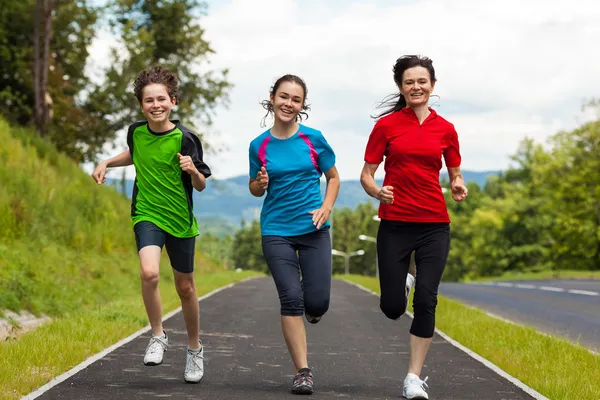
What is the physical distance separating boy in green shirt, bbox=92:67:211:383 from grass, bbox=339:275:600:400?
9.15 feet

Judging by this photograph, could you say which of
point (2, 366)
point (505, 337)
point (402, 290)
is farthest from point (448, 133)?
point (505, 337)

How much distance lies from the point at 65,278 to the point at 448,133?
A: 11482 mm

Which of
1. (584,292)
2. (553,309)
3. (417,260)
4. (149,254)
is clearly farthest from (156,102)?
(584,292)

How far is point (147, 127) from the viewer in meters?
7.20

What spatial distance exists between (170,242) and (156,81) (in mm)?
1139

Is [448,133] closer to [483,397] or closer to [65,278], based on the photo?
[483,397]

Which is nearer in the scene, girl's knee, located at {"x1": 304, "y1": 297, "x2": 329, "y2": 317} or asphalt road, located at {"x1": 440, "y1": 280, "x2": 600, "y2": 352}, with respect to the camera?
girl's knee, located at {"x1": 304, "y1": 297, "x2": 329, "y2": 317}

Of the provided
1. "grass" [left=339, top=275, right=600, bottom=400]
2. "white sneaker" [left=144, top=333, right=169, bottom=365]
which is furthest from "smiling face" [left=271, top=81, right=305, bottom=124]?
"grass" [left=339, top=275, right=600, bottom=400]

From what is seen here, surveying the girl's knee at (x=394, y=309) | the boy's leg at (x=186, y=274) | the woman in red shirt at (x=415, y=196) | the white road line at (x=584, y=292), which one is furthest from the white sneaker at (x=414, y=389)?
the white road line at (x=584, y=292)

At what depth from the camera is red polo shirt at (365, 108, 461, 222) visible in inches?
264

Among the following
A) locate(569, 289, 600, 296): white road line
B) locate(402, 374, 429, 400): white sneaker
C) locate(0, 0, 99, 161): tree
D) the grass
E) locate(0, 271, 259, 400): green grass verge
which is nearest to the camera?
locate(402, 374, 429, 400): white sneaker

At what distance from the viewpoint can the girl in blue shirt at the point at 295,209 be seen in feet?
22.3

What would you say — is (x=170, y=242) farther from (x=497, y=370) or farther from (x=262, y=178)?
(x=497, y=370)

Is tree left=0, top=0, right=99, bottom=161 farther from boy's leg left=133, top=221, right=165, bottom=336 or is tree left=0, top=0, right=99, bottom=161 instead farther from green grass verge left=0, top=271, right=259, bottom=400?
boy's leg left=133, top=221, right=165, bottom=336
